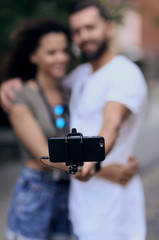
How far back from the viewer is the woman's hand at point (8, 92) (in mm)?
2375

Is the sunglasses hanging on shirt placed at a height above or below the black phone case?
above

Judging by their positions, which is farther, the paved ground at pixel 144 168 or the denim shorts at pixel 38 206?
the paved ground at pixel 144 168

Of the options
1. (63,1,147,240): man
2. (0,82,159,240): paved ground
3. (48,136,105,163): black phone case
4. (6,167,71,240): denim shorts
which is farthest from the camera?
(0,82,159,240): paved ground

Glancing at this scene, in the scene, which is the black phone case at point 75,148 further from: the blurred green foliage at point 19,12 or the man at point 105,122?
the blurred green foliage at point 19,12

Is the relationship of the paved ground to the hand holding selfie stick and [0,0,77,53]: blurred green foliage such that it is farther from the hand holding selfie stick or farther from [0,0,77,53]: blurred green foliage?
[0,0,77,53]: blurred green foliage

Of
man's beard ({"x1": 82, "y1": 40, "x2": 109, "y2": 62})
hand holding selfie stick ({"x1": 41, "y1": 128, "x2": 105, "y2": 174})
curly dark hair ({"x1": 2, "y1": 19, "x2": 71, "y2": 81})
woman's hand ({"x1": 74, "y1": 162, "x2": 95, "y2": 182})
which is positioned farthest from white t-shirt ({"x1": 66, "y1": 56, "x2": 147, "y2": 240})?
hand holding selfie stick ({"x1": 41, "y1": 128, "x2": 105, "y2": 174})

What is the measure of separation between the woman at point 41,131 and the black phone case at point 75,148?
3.13 ft

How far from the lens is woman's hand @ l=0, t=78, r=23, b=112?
7.79 feet

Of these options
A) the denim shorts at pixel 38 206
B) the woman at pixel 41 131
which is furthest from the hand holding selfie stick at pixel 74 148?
the denim shorts at pixel 38 206

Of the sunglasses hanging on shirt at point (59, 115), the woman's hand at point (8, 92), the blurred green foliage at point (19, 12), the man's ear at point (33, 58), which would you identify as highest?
the blurred green foliage at point (19, 12)

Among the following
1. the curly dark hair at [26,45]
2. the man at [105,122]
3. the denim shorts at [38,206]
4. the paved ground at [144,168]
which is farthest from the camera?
the paved ground at [144,168]

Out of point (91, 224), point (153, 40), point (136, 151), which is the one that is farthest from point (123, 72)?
point (153, 40)

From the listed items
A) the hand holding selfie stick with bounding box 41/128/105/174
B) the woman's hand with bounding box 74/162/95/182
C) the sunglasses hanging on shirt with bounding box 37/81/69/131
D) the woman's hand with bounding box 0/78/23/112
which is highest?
the woman's hand with bounding box 0/78/23/112

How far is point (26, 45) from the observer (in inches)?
102
